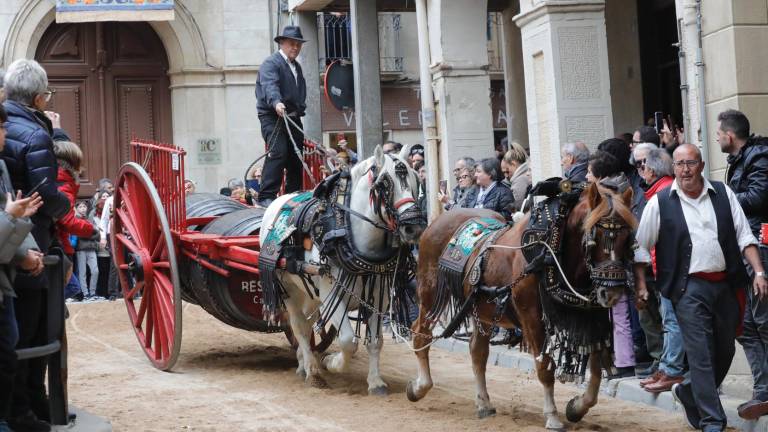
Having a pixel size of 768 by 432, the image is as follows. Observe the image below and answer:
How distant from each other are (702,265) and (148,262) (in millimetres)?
5622

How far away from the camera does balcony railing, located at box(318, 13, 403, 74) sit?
27859mm

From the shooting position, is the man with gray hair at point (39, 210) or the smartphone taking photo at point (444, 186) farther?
the smartphone taking photo at point (444, 186)

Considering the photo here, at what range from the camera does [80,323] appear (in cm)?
1505

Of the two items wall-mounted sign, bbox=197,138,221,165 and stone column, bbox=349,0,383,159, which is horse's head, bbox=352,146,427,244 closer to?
stone column, bbox=349,0,383,159

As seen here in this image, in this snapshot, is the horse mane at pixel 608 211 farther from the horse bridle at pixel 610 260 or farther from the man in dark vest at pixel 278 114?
the man in dark vest at pixel 278 114

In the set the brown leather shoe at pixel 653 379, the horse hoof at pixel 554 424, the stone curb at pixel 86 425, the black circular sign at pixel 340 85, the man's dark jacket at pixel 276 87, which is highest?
the black circular sign at pixel 340 85

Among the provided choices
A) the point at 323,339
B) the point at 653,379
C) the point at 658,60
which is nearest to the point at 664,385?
the point at 653,379

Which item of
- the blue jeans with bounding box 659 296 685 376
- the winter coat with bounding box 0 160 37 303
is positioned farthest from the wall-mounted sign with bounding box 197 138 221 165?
the winter coat with bounding box 0 160 37 303

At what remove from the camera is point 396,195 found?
8.95 metres

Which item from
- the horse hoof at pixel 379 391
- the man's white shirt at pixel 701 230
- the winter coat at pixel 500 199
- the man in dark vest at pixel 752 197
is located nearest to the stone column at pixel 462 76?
the winter coat at pixel 500 199

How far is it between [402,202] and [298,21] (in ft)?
38.5

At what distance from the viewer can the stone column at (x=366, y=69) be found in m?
18.5

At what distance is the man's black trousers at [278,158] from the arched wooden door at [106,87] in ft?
41.4

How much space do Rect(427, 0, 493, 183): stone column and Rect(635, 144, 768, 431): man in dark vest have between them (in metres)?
8.16
